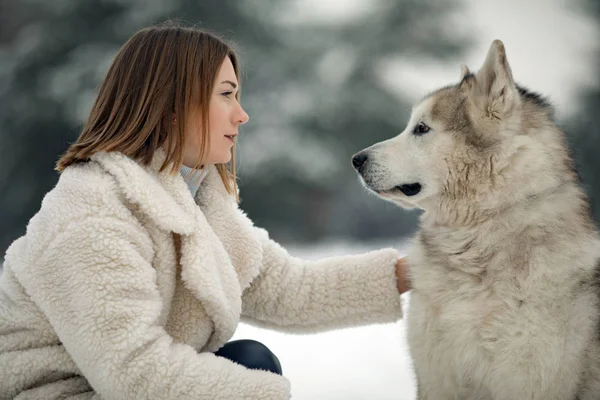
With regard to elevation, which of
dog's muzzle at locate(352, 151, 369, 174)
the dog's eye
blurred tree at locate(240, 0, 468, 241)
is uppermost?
the dog's eye

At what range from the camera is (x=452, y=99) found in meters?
1.90

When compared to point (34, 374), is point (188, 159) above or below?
above

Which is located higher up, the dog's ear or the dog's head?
the dog's ear

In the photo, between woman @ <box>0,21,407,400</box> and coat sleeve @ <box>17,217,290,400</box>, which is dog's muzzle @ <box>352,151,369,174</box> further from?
coat sleeve @ <box>17,217,290,400</box>

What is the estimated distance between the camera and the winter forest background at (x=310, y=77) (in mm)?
7805

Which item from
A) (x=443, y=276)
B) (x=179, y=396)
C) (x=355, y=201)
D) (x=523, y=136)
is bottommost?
(x=355, y=201)

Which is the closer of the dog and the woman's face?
the dog

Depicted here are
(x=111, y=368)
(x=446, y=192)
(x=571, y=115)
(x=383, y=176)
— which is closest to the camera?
(x=111, y=368)

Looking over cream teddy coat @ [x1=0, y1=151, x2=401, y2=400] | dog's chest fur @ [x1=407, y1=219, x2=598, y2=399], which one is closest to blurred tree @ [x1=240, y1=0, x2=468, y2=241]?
dog's chest fur @ [x1=407, y1=219, x2=598, y2=399]

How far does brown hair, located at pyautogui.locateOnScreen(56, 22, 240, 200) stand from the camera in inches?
66.3

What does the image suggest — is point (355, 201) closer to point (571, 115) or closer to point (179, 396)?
point (571, 115)

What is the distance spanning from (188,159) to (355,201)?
7.25 metres

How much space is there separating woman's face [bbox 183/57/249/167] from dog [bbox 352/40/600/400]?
464 mm

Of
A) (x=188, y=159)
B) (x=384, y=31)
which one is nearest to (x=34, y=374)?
(x=188, y=159)
